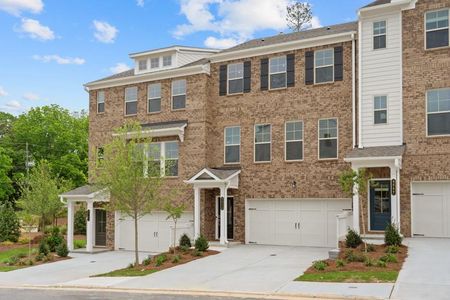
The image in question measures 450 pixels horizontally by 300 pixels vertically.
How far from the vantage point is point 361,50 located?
2275 cm

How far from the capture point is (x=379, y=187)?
72.0 feet

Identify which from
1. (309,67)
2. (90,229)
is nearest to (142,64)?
(90,229)

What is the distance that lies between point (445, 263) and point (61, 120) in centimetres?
4996

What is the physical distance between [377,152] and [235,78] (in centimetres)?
858

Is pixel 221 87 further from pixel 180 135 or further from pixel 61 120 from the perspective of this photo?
pixel 61 120

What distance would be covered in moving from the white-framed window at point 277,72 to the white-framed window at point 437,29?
653 cm

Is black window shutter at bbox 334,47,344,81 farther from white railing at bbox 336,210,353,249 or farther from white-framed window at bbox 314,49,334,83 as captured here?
white railing at bbox 336,210,353,249

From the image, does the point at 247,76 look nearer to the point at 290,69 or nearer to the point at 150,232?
the point at 290,69

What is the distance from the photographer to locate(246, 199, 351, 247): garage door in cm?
2391

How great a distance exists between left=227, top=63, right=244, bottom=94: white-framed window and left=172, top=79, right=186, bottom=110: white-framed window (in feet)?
8.08

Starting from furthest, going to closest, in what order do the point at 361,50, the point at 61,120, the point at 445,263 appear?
the point at 61,120, the point at 361,50, the point at 445,263

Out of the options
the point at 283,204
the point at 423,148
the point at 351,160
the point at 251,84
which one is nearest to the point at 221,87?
the point at 251,84

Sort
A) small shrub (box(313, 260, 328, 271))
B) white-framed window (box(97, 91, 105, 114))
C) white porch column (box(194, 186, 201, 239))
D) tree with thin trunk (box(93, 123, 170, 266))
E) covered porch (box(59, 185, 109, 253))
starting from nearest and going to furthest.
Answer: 1. small shrub (box(313, 260, 328, 271))
2. tree with thin trunk (box(93, 123, 170, 266))
3. white porch column (box(194, 186, 201, 239))
4. covered porch (box(59, 185, 109, 253))
5. white-framed window (box(97, 91, 105, 114))

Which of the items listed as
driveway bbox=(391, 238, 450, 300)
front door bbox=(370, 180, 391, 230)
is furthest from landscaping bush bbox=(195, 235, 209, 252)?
driveway bbox=(391, 238, 450, 300)
